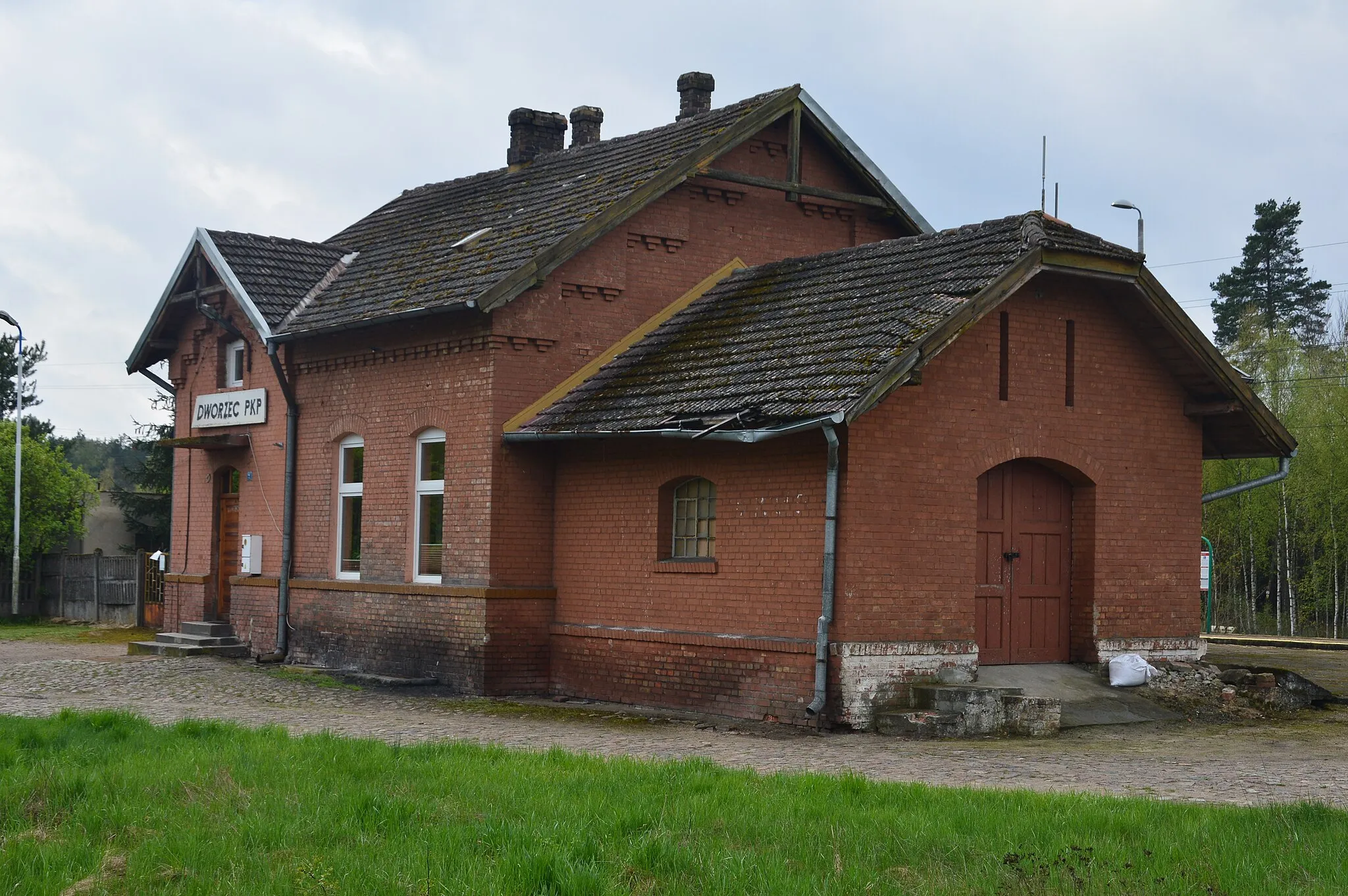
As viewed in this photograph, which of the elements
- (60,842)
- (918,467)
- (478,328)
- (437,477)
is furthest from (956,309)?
(60,842)

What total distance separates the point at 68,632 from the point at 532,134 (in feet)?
47.2

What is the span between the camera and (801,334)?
15.0 meters

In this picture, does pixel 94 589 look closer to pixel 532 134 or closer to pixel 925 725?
pixel 532 134

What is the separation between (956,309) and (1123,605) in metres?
4.47

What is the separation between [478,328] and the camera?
17.0 m

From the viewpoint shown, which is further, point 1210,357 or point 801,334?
point 1210,357

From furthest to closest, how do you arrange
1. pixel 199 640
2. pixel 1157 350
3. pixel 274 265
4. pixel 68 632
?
pixel 68 632
pixel 199 640
pixel 274 265
pixel 1157 350

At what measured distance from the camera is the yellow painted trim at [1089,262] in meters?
14.1

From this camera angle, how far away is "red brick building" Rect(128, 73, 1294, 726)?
13938mm

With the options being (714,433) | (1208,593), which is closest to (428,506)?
(714,433)

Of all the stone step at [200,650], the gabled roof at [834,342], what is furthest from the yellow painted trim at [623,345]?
the stone step at [200,650]

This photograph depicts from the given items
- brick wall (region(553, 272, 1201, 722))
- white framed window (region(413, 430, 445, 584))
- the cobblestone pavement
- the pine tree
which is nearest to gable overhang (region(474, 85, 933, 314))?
white framed window (region(413, 430, 445, 584))

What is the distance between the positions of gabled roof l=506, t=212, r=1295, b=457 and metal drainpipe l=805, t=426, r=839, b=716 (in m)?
0.75

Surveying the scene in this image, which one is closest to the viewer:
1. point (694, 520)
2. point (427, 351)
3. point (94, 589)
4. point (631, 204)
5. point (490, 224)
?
point (694, 520)
